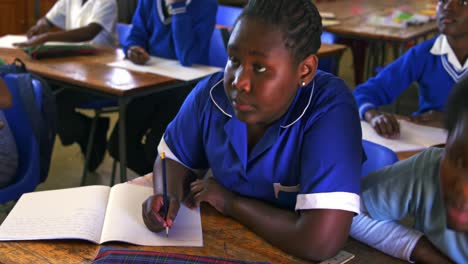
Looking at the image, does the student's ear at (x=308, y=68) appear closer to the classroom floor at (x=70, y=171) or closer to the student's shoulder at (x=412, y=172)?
the student's shoulder at (x=412, y=172)

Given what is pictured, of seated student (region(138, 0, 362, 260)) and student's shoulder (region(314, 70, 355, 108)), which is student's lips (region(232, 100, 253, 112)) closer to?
seated student (region(138, 0, 362, 260))

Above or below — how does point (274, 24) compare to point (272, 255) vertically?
above

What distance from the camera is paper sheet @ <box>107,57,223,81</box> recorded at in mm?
2570

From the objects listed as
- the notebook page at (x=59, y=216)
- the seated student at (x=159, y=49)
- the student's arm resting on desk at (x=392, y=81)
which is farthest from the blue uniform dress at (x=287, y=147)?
the seated student at (x=159, y=49)

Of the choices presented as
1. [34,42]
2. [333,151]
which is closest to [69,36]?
[34,42]

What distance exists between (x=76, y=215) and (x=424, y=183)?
698 mm

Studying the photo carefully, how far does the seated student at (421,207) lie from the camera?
98 centimetres

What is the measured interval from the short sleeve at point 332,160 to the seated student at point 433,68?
1.02 meters

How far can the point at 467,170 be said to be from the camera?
0.92 m

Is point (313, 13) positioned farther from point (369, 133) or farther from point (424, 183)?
point (369, 133)

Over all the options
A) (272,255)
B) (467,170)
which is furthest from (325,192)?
(467,170)

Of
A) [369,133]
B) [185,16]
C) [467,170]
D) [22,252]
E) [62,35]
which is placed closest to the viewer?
[467,170]

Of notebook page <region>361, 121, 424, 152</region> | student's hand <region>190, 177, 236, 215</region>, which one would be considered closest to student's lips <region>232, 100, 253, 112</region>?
student's hand <region>190, 177, 236, 215</region>

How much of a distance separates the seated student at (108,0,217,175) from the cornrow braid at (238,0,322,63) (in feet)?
5.27
